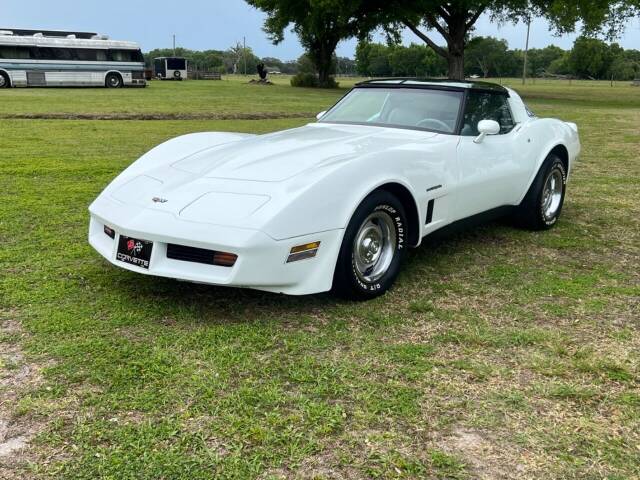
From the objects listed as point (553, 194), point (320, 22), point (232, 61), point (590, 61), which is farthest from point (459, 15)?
point (232, 61)

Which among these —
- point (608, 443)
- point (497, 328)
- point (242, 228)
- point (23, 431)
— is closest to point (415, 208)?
point (497, 328)

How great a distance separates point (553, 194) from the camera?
5734mm

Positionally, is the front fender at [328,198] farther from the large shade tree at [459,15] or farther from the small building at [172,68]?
the small building at [172,68]

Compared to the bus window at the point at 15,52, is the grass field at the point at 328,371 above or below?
below

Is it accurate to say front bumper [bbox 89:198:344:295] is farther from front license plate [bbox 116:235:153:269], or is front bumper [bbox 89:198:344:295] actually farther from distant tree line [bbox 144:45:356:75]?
distant tree line [bbox 144:45:356:75]

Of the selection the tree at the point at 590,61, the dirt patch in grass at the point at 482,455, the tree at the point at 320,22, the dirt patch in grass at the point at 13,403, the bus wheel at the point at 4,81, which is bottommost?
the dirt patch in grass at the point at 482,455

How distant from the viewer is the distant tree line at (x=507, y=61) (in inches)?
3885

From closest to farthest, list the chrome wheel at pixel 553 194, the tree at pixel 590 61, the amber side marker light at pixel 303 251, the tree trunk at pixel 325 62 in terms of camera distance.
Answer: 1. the amber side marker light at pixel 303 251
2. the chrome wheel at pixel 553 194
3. the tree trunk at pixel 325 62
4. the tree at pixel 590 61

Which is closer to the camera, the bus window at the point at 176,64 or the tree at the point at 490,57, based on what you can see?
the bus window at the point at 176,64

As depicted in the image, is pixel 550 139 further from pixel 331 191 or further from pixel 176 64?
pixel 176 64

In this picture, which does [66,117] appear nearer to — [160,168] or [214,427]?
[160,168]

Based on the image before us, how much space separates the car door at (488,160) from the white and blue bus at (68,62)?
1220 inches

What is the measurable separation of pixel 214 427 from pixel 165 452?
0.75 ft

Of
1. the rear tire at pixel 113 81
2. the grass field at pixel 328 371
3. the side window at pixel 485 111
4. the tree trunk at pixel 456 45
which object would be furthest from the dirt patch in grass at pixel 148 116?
the rear tire at pixel 113 81
